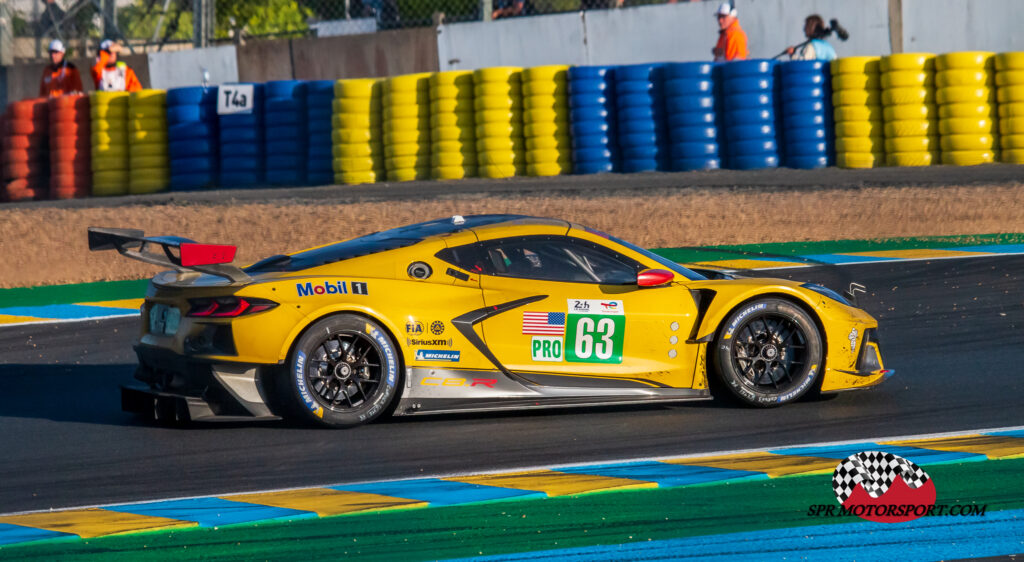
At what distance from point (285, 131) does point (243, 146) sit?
0.72m

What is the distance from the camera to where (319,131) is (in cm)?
1911

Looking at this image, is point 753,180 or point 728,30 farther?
point 728,30

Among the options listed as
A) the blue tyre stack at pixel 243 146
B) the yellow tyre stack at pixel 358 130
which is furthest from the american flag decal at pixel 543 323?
the blue tyre stack at pixel 243 146

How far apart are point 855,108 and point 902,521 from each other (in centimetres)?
1246

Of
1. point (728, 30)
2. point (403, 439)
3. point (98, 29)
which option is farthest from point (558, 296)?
point (98, 29)

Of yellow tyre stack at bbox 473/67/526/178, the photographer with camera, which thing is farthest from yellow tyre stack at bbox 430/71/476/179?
the photographer with camera

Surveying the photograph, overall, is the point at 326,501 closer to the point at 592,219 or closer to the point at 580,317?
the point at 580,317

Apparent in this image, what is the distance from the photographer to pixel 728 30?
1870 cm

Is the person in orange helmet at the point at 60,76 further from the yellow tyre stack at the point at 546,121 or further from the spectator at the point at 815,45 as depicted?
the spectator at the point at 815,45

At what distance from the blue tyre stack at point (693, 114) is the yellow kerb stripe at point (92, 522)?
1283 centimetres

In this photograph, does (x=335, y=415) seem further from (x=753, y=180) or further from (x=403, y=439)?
(x=753, y=180)

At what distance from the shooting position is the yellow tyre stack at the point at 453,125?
18.3 m

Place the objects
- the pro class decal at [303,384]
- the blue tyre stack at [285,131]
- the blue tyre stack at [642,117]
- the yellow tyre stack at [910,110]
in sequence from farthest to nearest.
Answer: the blue tyre stack at [285,131] → the blue tyre stack at [642,117] → the yellow tyre stack at [910,110] → the pro class decal at [303,384]

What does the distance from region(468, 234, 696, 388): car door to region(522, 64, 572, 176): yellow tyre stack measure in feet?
35.4
